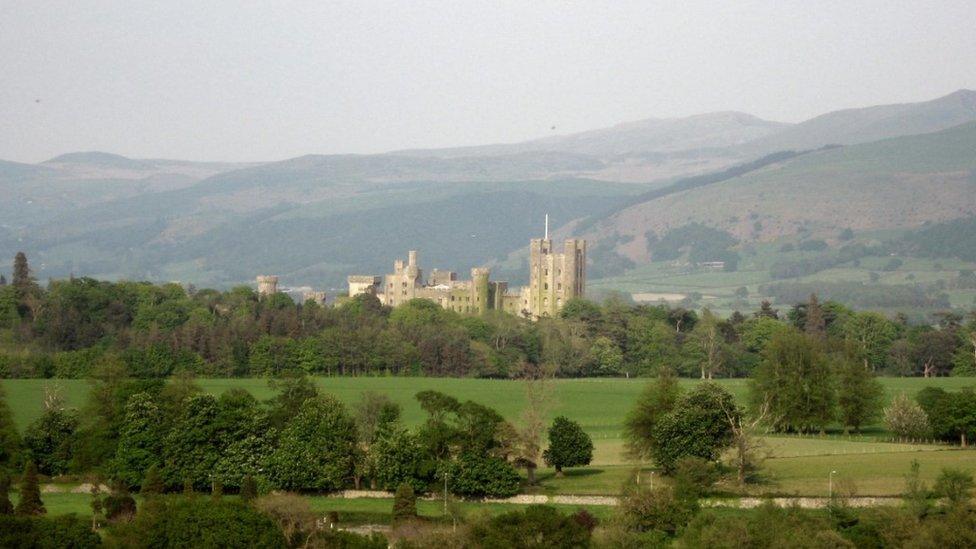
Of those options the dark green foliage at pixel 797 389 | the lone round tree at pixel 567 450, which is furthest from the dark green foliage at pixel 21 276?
the lone round tree at pixel 567 450

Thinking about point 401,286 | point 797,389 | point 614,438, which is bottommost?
point 614,438

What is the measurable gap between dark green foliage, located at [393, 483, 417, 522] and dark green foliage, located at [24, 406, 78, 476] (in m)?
16.7

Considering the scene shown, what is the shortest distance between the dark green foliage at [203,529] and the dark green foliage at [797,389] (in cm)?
3279

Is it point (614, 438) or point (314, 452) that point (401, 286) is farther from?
point (314, 452)

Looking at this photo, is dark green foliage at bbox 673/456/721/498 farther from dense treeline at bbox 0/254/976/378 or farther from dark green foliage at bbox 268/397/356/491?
dense treeline at bbox 0/254/976/378

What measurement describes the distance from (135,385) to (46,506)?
11.5 metres

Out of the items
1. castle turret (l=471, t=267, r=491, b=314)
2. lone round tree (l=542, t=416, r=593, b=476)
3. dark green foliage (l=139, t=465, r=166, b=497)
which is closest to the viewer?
dark green foliage (l=139, t=465, r=166, b=497)

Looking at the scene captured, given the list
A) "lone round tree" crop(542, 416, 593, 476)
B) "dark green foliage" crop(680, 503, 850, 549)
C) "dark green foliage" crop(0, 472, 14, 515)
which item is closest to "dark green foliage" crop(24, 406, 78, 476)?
"dark green foliage" crop(0, 472, 14, 515)

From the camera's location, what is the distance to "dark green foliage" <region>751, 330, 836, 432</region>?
7706 cm

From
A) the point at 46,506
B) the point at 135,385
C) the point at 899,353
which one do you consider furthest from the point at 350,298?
the point at 46,506

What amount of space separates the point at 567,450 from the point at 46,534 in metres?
21.9

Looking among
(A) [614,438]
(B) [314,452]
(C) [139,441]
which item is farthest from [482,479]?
(A) [614,438]

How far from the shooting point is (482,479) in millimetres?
59812

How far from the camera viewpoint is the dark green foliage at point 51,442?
2591 inches
